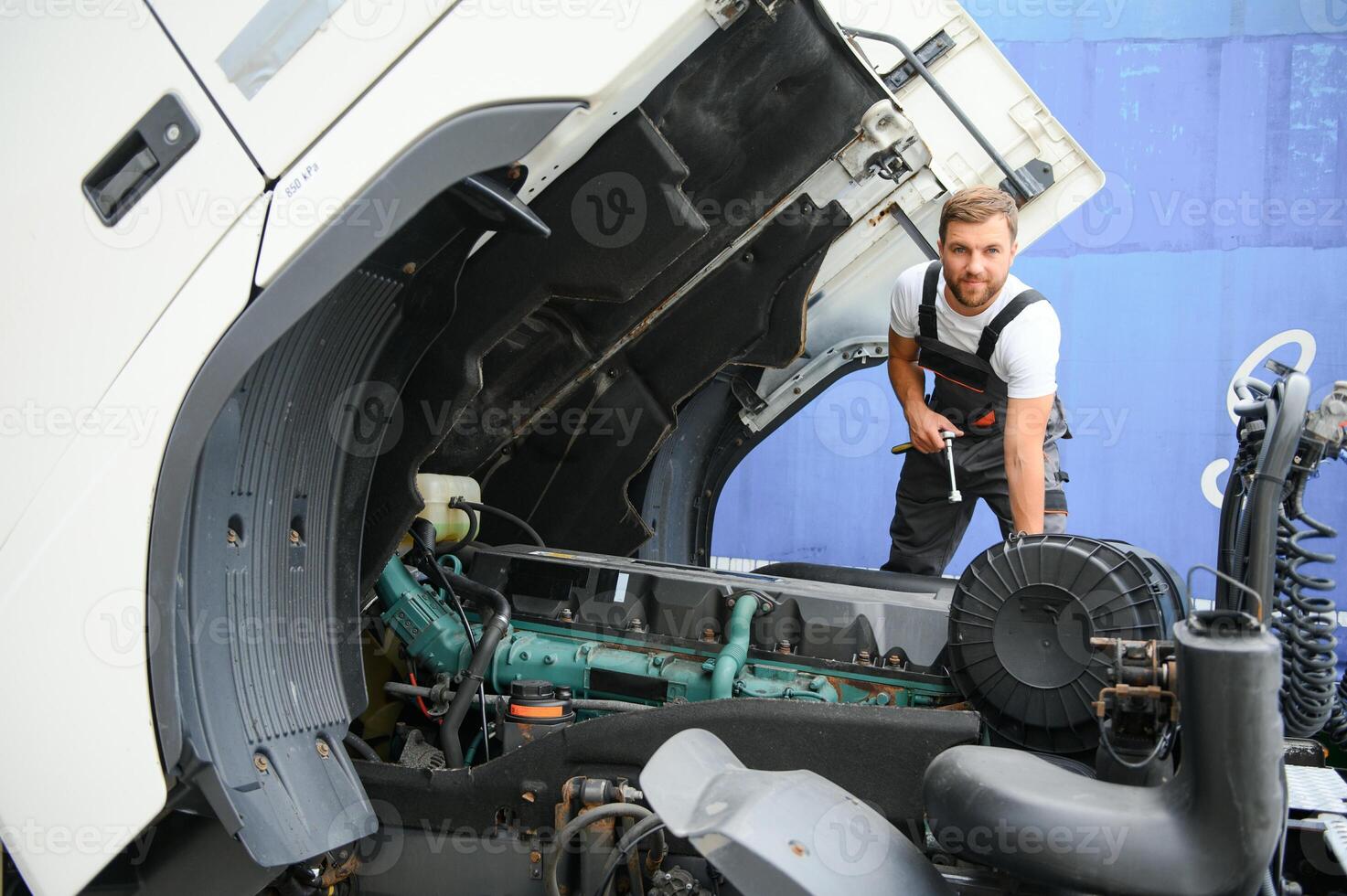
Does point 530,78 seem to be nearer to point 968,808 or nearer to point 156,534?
point 156,534

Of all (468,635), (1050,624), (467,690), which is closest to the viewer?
(1050,624)

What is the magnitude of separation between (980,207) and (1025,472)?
0.73 meters

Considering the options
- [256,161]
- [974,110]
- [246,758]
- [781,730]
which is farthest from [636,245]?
[974,110]

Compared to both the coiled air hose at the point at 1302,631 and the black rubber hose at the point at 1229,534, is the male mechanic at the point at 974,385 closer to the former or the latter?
the black rubber hose at the point at 1229,534

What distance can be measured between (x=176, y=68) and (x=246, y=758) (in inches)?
Answer: 45.6

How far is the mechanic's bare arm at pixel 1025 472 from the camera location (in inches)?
106

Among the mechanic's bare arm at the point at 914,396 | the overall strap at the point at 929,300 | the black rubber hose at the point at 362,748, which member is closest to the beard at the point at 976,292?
the overall strap at the point at 929,300

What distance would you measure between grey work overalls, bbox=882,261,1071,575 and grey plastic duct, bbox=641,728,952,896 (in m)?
1.62

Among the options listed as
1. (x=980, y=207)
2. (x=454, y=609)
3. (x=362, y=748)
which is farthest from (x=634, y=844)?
(x=980, y=207)

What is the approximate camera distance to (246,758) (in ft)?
→ 6.18

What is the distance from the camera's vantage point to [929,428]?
3215 millimetres

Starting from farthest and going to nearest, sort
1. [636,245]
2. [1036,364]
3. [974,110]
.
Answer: [974,110]
[1036,364]
[636,245]

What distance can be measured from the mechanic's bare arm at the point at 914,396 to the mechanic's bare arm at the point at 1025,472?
1.53ft

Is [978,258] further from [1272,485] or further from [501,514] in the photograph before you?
[501,514]
